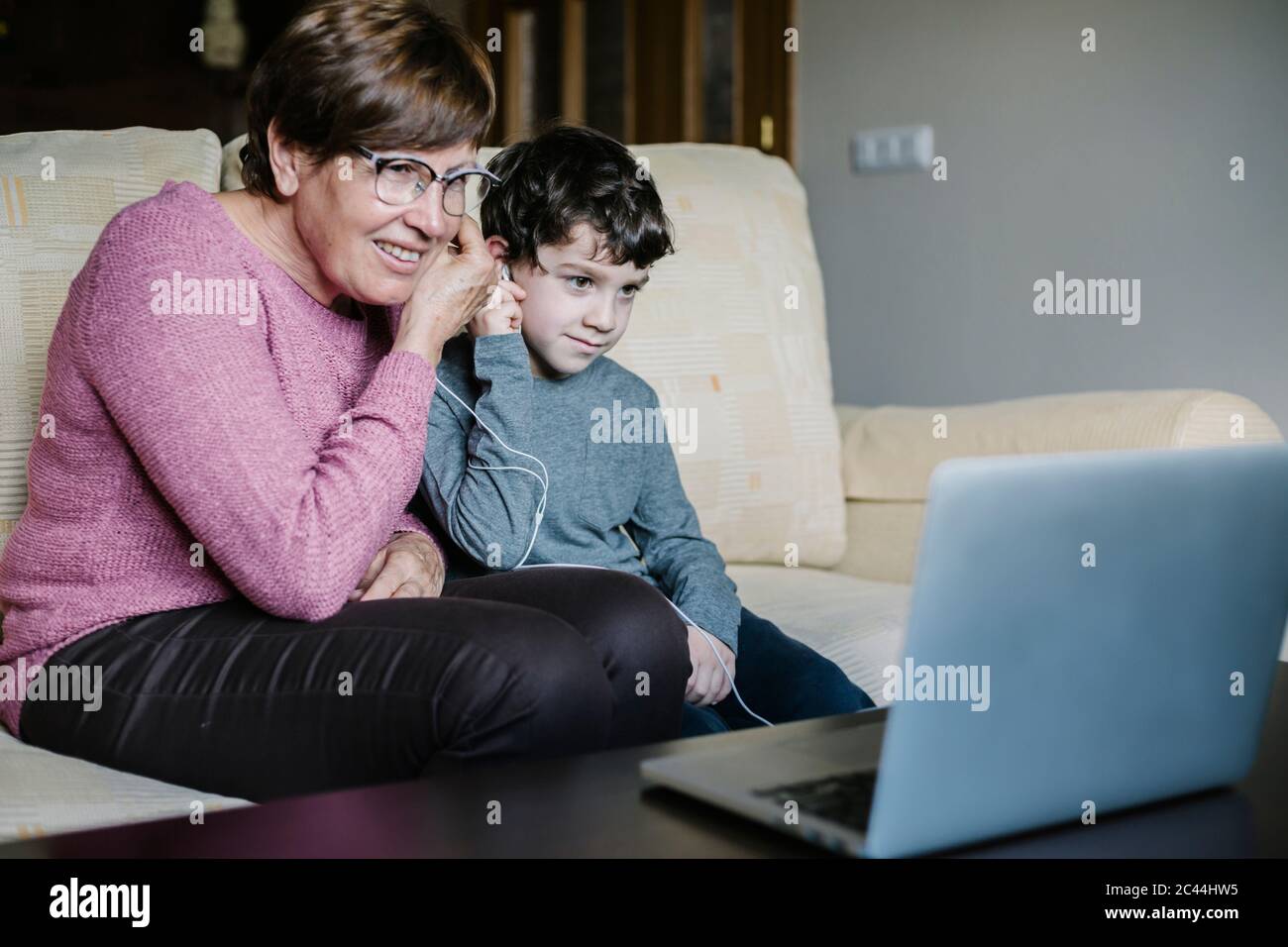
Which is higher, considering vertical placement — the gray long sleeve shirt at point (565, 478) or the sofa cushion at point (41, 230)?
the sofa cushion at point (41, 230)

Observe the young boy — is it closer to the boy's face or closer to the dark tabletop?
the boy's face

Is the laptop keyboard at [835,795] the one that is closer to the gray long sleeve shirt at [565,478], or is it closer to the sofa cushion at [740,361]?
the gray long sleeve shirt at [565,478]

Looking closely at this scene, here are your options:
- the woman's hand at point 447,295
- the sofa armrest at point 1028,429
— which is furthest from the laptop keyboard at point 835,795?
the sofa armrest at point 1028,429

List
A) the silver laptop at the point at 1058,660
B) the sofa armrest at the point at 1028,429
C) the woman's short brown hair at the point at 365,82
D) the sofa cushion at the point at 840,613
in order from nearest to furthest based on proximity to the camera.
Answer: the silver laptop at the point at 1058,660 → the woman's short brown hair at the point at 365,82 → the sofa cushion at the point at 840,613 → the sofa armrest at the point at 1028,429

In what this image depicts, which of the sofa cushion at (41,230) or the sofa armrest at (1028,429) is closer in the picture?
the sofa cushion at (41,230)

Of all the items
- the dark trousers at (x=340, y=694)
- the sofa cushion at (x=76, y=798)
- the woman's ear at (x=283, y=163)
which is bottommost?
the sofa cushion at (x=76, y=798)

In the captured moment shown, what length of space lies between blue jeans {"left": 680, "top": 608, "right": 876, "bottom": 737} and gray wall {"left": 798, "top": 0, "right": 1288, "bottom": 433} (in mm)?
1211

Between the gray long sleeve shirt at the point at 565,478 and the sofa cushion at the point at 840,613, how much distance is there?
17 centimetres

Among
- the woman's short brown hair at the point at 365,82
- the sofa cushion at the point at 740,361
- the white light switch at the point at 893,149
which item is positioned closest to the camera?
the woman's short brown hair at the point at 365,82

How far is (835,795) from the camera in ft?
2.48

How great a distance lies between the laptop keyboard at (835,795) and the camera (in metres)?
0.72

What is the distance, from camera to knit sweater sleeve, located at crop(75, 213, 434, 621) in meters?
1.07

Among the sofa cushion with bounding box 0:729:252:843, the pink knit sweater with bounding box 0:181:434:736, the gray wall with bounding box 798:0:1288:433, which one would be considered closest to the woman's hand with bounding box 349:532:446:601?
the pink knit sweater with bounding box 0:181:434:736
